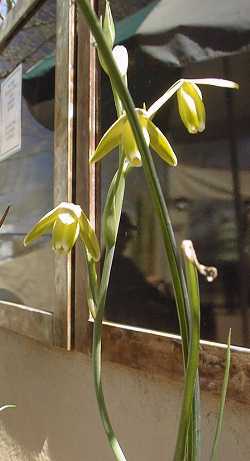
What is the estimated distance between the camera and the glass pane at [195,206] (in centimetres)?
64

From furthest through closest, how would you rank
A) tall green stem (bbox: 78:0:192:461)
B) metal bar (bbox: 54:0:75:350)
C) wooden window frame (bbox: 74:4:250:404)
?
metal bar (bbox: 54:0:75:350) < wooden window frame (bbox: 74:4:250:404) < tall green stem (bbox: 78:0:192:461)

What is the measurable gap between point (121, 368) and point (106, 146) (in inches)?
20.9

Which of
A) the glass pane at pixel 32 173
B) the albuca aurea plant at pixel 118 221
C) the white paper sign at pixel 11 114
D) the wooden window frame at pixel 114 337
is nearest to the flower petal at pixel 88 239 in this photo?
the albuca aurea plant at pixel 118 221

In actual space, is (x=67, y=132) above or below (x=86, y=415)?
above

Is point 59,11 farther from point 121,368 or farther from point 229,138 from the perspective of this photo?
point 121,368

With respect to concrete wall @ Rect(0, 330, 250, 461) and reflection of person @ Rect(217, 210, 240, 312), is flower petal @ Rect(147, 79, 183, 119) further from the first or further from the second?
concrete wall @ Rect(0, 330, 250, 461)

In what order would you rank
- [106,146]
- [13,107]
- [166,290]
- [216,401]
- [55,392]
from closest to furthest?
[106,146]
[216,401]
[166,290]
[55,392]
[13,107]

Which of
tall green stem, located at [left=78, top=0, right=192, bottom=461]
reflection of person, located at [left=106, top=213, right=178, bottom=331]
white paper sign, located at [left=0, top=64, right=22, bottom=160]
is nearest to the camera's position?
tall green stem, located at [left=78, top=0, right=192, bottom=461]

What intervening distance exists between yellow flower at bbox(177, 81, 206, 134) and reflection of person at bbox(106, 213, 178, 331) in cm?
37

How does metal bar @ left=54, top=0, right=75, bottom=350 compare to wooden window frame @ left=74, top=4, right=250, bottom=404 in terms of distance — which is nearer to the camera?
wooden window frame @ left=74, top=4, right=250, bottom=404

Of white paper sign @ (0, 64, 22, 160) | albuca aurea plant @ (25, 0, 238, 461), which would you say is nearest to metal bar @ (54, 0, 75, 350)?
white paper sign @ (0, 64, 22, 160)

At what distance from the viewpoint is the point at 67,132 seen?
3.10ft

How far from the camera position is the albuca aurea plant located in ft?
0.88

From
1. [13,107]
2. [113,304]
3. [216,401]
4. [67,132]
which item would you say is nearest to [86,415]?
[113,304]
